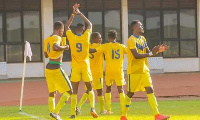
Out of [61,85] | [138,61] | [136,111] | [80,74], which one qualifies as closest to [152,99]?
[138,61]

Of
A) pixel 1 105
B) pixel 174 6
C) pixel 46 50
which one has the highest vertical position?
pixel 174 6

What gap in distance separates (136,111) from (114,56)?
163 centimetres

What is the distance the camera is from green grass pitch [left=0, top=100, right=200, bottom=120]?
42.2 ft

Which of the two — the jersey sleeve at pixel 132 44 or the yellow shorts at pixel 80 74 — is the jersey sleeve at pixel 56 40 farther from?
the jersey sleeve at pixel 132 44

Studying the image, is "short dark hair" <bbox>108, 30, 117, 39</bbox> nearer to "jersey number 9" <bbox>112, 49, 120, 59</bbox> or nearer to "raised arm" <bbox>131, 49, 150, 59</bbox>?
"jersey number 9" <bbox>112, 49, 120, 59</bbox>

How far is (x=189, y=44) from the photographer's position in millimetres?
32469

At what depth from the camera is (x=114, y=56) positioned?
45.5 feet

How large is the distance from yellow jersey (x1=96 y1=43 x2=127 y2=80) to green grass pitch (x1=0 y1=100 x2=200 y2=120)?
0.99m

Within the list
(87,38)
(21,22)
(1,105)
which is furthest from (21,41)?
(87,38)

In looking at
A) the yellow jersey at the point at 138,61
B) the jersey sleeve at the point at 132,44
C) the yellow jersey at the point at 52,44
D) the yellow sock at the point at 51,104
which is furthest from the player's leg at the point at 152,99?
the yellow sock at the point at 51,104

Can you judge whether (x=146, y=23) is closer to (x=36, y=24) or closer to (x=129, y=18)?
(x=129, y=18)

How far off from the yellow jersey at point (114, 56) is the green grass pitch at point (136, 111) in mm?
986

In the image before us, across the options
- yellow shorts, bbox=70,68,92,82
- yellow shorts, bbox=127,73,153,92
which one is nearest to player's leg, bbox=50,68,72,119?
yellow shorts, bbox=70,68,92,82

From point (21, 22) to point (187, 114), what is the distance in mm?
18330
